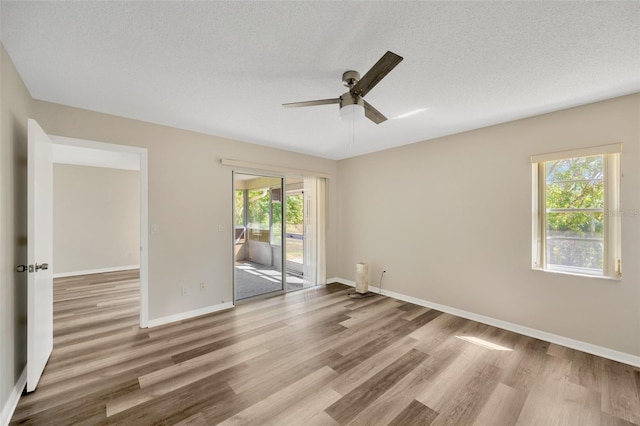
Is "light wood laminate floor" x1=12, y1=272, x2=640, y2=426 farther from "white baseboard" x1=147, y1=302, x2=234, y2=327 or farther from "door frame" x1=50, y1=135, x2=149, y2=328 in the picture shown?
"door frame" x1=50, y1=135, x2=149, y2=328

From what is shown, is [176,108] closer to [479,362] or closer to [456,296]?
[479,362]

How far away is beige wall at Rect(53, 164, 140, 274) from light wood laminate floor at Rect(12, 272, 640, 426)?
302cm

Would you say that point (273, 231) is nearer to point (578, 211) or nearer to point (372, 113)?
point (372, 113)

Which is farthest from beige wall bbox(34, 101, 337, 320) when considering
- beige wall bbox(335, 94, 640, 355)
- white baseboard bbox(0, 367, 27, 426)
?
beige wall bbox(335, 94, 640, 355)

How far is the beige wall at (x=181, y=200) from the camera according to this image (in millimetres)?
2877

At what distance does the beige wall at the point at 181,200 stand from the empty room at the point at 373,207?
3cm

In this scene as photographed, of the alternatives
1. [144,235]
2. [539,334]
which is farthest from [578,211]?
[144,235]

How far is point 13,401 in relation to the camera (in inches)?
70.2

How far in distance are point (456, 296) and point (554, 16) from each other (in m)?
3.11

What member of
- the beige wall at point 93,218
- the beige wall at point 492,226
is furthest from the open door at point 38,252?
the beige wall at point 93,218

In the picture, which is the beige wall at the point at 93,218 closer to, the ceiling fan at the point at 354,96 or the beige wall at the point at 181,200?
the beige wall at the point at 181,200

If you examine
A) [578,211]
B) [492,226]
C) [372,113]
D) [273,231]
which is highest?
[372,113]

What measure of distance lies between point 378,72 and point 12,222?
2794 millimetres

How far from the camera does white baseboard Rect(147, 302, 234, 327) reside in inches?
123
